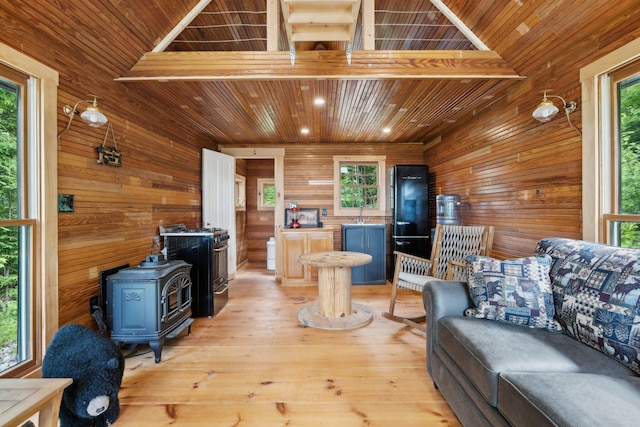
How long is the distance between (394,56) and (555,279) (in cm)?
207

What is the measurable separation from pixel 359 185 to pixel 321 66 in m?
2.76

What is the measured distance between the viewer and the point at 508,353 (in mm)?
1215

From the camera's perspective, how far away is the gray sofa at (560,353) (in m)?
0.92

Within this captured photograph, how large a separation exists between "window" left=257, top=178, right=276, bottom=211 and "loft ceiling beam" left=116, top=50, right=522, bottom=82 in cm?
365

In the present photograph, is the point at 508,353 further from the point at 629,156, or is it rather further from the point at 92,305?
the point at 92,305

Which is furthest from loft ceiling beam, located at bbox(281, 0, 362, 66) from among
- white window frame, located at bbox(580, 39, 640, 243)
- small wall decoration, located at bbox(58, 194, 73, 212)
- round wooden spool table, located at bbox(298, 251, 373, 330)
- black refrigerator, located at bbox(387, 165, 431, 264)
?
black refrigerator, located at bbox(387, 165, 431, 264)

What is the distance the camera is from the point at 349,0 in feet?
5.69

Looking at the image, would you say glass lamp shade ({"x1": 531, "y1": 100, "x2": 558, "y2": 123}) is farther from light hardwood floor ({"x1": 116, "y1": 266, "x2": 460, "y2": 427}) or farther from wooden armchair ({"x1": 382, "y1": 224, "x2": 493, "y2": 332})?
light hardwood floor ({"x1": 116, "y1": 266, "x2": 460, "y2": 427})

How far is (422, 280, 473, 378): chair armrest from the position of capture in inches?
66.6

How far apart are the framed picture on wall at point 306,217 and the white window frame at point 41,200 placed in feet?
10.3

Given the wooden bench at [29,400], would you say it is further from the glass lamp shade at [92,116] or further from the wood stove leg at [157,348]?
the glass lamp shade at [92,116]

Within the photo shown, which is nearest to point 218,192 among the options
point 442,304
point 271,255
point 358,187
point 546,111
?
point 271,255

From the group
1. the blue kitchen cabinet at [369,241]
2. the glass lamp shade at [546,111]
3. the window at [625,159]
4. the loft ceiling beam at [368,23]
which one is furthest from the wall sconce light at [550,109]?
the blue kitchen cabinet at [369,241]

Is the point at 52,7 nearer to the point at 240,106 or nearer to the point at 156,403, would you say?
the point at 240,106
